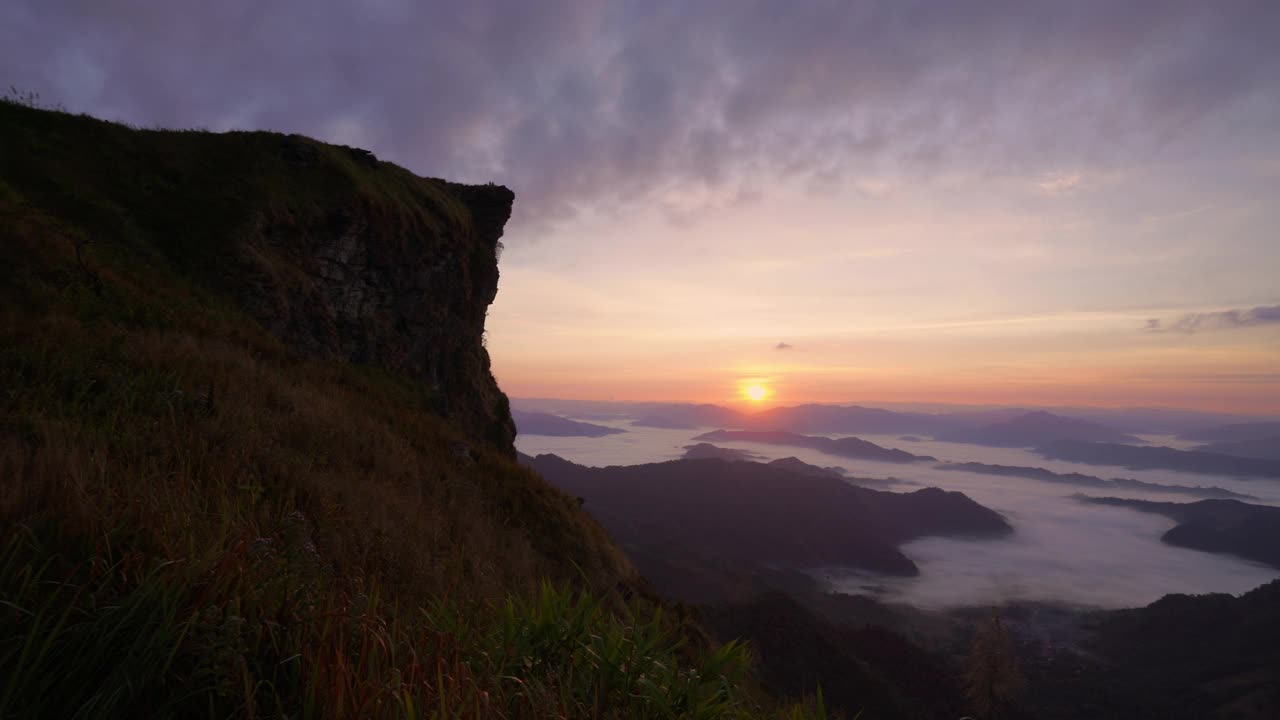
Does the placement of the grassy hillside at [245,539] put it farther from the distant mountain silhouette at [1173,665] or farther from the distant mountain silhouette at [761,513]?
the distant mountain silhouette at [761,513]

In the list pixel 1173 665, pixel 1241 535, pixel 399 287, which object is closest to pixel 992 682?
pixel 399 287

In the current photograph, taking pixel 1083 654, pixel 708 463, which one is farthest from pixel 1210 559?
pixel 708 463

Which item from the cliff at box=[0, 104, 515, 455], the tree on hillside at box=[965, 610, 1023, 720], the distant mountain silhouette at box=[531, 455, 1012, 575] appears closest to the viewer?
the cliff at box=[0, 104, 515, 455]

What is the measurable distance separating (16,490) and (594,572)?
861cm

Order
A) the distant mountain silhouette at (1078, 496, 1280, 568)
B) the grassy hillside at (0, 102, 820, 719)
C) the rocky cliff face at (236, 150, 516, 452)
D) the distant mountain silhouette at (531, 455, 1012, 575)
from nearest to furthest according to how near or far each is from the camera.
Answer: the grassy hillside at (0, 102, 820, 719) → the rocky cliff face at (236, 150, 516, 452) → the distant mountain silhouette at (531, 455, 1012, 575) → the distant mountain silhouette at (1078, 496, 1280, 568)

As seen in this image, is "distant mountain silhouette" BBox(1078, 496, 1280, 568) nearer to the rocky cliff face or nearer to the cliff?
the rocky cliff face

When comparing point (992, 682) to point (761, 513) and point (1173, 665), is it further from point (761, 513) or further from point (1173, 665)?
point (761, 513)

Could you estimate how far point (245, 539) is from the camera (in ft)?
8.41

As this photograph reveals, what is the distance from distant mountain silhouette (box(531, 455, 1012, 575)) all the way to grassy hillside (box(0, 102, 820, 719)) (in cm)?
9311

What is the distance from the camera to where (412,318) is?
20.5 m

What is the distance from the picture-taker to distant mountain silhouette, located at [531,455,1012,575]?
5118 inches

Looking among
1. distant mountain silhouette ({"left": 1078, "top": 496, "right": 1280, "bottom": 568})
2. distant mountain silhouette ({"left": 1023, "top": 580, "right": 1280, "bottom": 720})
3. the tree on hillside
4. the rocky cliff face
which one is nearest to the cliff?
the rocky cliff face

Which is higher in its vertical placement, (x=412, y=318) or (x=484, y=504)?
(x=412, y=318)

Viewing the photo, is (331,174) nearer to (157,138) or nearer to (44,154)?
(157,138)
